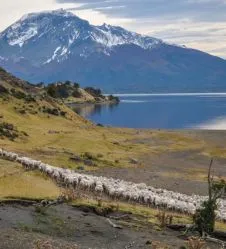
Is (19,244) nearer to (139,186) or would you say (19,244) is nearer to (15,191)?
(15,191)

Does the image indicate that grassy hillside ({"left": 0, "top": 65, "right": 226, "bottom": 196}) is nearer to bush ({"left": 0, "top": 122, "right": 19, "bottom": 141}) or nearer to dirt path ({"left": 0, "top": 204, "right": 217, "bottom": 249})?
bush ({"left": 0, "top": 122, "right": 19, "bottom": 141})

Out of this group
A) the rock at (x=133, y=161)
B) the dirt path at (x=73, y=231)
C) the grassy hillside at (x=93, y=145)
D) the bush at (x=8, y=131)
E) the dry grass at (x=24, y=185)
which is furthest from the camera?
the bush at (x=8, y=131)

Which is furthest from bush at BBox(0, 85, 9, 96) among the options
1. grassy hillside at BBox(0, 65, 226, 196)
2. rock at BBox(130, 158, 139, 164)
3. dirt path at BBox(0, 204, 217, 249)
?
dirt path at BBox(0, 204, 217, 249)

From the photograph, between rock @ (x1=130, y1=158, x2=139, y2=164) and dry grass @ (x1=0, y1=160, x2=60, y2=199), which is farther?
rock @ (x1=130, y1=158, x2=139, y2=164)

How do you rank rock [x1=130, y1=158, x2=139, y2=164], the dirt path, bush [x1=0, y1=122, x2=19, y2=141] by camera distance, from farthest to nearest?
1. bush [x1=0, y1=122, x2=19, y2=141]
2. rock [x1=130, y1=158, x2=139, y2=164]
3. the dirt path

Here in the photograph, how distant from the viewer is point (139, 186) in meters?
50.2

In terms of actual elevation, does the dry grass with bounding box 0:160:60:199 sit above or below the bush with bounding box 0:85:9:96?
below

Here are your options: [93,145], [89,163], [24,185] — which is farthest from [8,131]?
[24,185]

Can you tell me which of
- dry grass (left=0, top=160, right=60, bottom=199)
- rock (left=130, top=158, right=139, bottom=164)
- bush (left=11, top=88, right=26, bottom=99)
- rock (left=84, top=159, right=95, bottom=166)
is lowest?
rock (left=130, top=158, right=139, bottom=164)

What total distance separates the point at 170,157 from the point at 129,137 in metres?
27.4

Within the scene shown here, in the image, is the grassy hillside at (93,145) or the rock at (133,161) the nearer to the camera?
the grassy hillside at (93,145)

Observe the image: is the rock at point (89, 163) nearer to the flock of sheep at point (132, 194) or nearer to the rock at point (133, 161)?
the rock at point (133, 161)

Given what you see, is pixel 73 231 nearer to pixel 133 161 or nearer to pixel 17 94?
pixel 133 161

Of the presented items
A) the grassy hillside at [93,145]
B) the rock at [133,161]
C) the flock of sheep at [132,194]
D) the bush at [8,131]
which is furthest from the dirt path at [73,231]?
the bush at [8,131]
